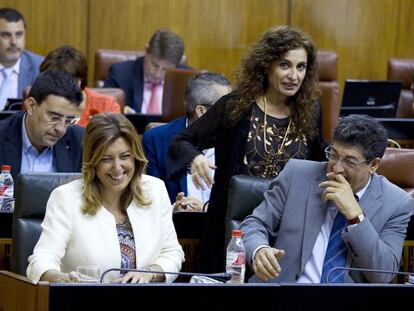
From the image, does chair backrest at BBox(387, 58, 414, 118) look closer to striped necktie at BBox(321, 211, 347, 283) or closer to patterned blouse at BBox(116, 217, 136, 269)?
striped necktie at BBox(321, 211, 347, 283)

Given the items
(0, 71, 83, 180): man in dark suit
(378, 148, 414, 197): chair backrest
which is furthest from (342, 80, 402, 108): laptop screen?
(0, 71, 83, 180): man in dark suit

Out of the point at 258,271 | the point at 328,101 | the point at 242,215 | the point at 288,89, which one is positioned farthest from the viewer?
the point at 328,101

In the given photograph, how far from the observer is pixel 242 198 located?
423cm

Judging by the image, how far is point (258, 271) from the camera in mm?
3725

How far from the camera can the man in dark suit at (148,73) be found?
8.82m

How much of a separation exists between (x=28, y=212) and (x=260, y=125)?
964mm

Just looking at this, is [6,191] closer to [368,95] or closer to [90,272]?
[90,272]

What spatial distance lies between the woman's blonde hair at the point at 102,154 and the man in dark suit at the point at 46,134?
971 millimetres

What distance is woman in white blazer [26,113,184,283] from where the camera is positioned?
3907 millimetres

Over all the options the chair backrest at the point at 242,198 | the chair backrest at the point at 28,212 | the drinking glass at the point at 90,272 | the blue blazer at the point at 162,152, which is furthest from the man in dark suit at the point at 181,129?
the drinking glass at the point at 90,272

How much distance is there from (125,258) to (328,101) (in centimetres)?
389

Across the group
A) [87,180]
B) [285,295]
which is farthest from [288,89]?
[285,295]

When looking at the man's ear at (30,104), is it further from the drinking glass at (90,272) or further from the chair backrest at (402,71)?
the chair backrest at (402,71)

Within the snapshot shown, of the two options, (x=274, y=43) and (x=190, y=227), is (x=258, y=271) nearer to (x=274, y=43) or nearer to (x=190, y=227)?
(x=190, y=227)
